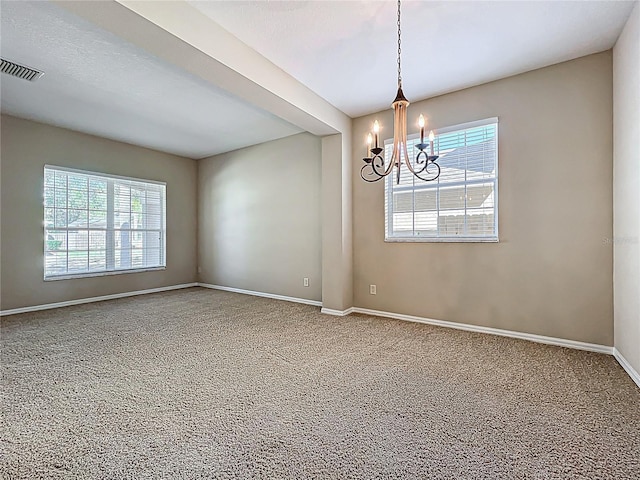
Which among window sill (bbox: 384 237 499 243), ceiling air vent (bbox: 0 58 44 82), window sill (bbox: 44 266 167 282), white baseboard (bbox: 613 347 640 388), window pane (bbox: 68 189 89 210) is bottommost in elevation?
white baseboard (bbox: 613 347 640 388)

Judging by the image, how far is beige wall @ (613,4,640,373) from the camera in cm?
223

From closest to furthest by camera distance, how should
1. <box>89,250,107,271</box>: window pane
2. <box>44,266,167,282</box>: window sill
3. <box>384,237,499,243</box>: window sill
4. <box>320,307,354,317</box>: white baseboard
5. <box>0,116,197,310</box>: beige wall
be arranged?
<box>384,237,499,243</box>: window sill → <box>320,307,354,317</box>: white baseboard → <box>0,116,197,310</box>: beige wall → <box>44,266,167,282</box>: window sill → <box>89,250,107,271</box>: window pane

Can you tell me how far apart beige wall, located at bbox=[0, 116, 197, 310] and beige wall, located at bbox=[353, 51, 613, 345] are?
4.67 metres

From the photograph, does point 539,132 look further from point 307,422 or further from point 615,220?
point 307,422

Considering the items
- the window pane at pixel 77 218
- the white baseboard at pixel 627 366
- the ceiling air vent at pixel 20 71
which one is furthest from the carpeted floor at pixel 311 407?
the ceiling air vent at pixel 20 71

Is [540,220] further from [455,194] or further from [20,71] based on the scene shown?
[20,71]

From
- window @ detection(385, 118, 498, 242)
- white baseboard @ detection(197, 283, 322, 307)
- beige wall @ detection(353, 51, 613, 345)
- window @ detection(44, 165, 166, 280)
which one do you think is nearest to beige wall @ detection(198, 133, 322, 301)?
white baseboard @ detection(197, 283, 322, 307)

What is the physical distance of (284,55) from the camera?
9.27ft

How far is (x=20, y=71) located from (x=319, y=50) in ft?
9.53

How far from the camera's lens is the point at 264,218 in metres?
5.50

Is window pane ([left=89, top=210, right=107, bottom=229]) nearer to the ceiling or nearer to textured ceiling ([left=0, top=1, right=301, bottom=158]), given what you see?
textured ceiling ([left=0, top=1, right=301, bottom=158])

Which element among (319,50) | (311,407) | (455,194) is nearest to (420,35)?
(319,50)

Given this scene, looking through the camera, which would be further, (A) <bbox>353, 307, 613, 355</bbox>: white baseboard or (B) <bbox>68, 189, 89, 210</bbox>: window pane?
(B) <bbox>68, 189, 89, 210</bbox>: window pane

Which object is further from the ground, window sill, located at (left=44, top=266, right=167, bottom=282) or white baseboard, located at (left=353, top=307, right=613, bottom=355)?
window sill, located at (left=44, top=266, right=167, bottom=282)
